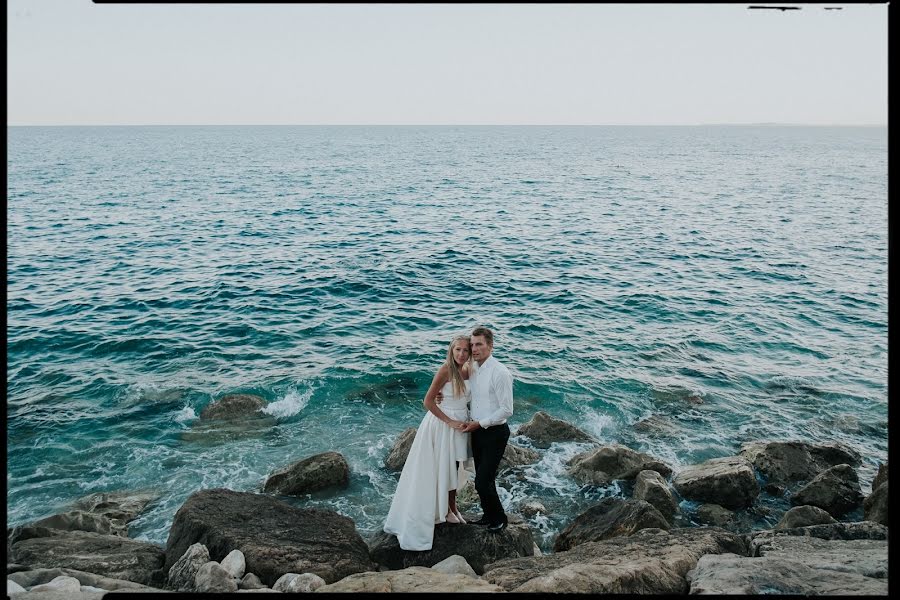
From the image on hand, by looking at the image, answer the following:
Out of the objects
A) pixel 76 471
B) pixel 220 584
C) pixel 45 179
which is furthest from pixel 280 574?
pixel 45 179

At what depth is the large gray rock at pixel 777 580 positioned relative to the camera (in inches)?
201

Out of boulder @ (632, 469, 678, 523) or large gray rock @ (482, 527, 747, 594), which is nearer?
large gray rock @ (482, 527, 747, 594)

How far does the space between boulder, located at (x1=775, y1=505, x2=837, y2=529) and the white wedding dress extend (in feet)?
19.5

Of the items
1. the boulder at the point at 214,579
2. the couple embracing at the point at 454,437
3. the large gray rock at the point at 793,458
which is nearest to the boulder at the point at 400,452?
the couple embracing at the point at 454,437

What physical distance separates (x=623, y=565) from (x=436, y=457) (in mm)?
2289

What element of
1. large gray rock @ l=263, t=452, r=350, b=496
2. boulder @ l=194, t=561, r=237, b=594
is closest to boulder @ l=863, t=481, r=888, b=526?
large gray rock @ l=263, t=452, r=350, b=496

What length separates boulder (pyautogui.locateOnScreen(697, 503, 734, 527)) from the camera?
36.5ft

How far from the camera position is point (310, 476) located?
11.9 metres

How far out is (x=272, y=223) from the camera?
40.1m

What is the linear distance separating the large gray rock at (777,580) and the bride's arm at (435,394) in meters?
2.86

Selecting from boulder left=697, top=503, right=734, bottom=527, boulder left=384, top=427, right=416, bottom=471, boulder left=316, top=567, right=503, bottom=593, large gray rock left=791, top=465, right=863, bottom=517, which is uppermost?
boulder left=316, top=567, right=503, bottom=593

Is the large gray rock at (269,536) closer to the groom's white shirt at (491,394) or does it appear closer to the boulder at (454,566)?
the boulder at (454,566)

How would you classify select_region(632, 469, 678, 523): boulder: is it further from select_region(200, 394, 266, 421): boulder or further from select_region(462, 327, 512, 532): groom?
select_region(200, 394, 266, 421): boulder

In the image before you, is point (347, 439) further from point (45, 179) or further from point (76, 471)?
point (45, 179)
